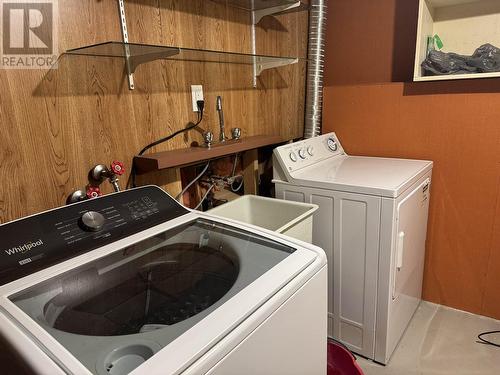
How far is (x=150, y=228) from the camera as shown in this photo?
1169 mm

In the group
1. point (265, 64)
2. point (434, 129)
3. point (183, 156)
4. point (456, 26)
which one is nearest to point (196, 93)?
point (183, 156)

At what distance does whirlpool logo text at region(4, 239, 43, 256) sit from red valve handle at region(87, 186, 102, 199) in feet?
1.01

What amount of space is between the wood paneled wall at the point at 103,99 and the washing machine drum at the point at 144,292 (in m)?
0.46

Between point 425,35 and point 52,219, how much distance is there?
2077mm

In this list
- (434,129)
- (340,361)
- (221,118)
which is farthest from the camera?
(434,129)

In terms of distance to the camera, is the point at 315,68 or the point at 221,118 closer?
the point at 221,118

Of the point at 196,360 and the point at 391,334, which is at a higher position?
the point at 196,360

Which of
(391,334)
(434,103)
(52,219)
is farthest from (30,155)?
(434,103)

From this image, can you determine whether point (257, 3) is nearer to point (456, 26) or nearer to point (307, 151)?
point (307, 151)

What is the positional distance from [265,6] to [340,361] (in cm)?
192

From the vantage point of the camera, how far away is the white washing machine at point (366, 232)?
64.2 inches

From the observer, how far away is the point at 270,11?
198 centimetres

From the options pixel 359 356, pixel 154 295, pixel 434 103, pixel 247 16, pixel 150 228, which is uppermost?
pixel 247 16

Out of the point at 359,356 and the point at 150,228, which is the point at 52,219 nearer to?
the point at 150,228
